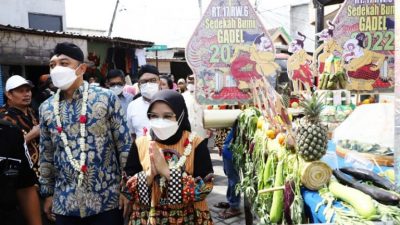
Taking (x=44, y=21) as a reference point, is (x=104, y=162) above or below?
below

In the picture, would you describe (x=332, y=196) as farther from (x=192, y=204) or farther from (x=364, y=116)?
(x=364, y=116)

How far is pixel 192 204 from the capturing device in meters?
2.18

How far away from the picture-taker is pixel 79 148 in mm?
2283

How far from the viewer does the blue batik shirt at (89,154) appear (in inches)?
89.7

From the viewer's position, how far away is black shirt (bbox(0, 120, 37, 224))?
183cm

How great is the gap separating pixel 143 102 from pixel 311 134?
2.44 metres

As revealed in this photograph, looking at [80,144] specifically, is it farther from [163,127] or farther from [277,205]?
[277,205]

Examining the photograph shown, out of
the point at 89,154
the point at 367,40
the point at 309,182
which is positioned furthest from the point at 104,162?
the point at 367,40

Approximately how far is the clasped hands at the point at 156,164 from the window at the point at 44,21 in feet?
52.3

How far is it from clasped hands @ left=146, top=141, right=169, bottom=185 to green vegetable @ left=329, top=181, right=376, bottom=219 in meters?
0.86

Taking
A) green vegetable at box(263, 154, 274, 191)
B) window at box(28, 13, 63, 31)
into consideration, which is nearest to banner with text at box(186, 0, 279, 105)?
green vegetable at box(263, 154, 274, 191)

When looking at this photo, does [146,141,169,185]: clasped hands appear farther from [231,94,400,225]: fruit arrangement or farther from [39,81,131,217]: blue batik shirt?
[231,94,400,225]: fruit arrangement

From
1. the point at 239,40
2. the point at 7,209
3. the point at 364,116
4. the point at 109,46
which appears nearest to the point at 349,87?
the point at 239,40

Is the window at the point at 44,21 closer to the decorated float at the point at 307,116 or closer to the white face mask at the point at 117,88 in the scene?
the white face mask at the point at 117,88
